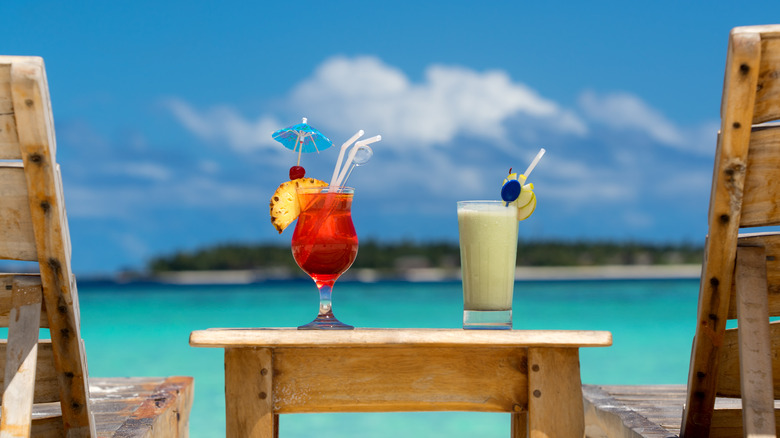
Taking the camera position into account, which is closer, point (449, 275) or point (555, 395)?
point (555, 395)

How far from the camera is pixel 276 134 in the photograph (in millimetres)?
1817

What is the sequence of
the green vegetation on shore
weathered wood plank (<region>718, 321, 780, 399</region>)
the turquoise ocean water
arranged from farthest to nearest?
the green vegetation on shore → the turquoise ocean water → weathered wood plank (<region>718, 321, 780, 399</region>)

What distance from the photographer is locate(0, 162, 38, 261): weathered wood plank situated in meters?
1.61

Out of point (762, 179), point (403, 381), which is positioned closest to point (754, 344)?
point (762, 179)

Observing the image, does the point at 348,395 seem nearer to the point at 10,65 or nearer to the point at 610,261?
the point at 10,65

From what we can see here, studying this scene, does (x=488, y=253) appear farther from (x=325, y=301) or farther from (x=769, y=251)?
(x=769, y=251)

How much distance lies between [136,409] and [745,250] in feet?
6.41

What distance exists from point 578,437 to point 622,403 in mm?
1323

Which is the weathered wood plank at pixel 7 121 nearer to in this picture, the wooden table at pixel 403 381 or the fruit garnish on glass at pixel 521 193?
the wooden table at pixel 403 381

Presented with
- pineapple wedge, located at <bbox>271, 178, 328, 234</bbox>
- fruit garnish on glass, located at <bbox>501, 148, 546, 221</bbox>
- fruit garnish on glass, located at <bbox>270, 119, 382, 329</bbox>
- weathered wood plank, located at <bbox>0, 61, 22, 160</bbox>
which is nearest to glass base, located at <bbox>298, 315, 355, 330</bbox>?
fruit garnish on glass, located at <bbox>270, 119, 382, 329</bbox>

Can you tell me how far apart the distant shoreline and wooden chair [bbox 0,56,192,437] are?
23.6 meters

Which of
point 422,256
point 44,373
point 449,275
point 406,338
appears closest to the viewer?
point 406,338

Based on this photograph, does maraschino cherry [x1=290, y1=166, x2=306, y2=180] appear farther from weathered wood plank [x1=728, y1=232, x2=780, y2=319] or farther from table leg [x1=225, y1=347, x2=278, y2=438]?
weathered wood plank [x1=728, y1=232, x2=780, y2=319]

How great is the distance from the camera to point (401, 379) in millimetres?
1629
